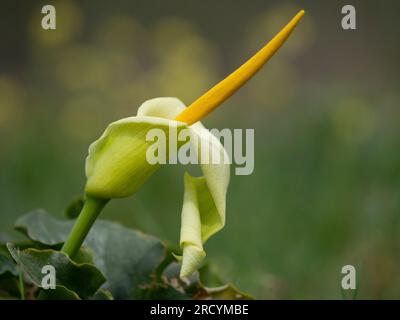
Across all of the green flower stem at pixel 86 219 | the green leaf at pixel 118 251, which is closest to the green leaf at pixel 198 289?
the green leaf at pixel 118 251

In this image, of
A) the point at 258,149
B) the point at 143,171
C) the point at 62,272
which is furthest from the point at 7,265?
the point at 258,149

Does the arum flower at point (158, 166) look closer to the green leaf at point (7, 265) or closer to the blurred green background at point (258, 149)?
the green leaf at point (7, 265)

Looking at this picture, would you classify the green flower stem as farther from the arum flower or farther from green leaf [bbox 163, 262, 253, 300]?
green leaf [bbox 163, 262, 253, 300]

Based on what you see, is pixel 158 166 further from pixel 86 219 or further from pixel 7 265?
pixel 7 265

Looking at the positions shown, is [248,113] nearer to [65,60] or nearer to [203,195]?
[65,60]

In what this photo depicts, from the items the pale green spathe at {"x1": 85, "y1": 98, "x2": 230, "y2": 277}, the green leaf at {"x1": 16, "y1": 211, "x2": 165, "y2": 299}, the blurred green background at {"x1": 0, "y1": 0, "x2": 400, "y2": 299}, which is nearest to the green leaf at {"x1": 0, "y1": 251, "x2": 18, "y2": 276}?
the green leaf at {"x1": 16, "y1": 211, "x2": 165, "y2": 299}

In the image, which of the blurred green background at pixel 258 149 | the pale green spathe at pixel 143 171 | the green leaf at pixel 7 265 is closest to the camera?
the pale green spathe at pixel 143 171

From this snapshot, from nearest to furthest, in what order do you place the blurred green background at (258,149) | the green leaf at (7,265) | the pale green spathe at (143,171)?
the pale green spathe at (143,171), the green leaf at (7,265), the blurred green background at (258,149)
